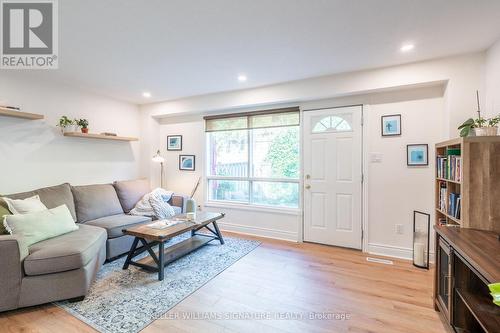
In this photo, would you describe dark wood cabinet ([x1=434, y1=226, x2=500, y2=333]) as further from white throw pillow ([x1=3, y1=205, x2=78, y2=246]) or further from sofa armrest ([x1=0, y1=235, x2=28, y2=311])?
white throw pillow ([x1=3, y1=205, x2=78, y2=246])

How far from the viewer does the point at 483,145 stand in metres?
1.79

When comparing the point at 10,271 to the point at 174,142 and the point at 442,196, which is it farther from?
the point at 442,196

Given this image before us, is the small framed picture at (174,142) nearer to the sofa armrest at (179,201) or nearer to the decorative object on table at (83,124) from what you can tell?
the sofa armrest at (179,201)

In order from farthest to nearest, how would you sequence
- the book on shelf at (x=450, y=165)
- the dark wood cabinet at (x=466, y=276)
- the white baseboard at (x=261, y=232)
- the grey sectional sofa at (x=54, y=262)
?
the white baseboard at (x=261, y=232) < the book on shelf at (x=450, y=165) < the grey sectional sofa at (x=54, y=262) < the dark wood cabinet at (x=466, y=276)

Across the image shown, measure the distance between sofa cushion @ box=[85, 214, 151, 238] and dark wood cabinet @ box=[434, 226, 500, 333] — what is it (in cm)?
328

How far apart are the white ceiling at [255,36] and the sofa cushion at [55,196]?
1532 millimetres

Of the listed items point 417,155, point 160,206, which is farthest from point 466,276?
point 160,206

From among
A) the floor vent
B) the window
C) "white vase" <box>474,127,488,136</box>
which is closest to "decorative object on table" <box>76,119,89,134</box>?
the window

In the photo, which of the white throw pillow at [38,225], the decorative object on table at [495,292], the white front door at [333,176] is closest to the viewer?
the decorative object on table at [495,292]

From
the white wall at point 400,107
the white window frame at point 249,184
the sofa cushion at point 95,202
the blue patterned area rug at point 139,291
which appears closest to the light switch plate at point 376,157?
the white wall at point 400,107

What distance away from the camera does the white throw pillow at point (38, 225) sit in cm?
216

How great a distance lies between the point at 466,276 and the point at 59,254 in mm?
3129

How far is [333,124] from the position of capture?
346 cm

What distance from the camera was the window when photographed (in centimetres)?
384
